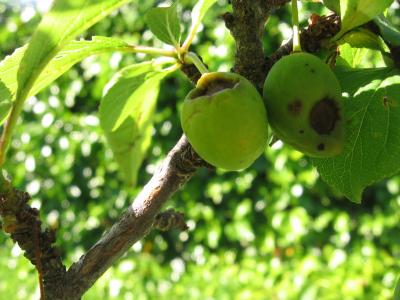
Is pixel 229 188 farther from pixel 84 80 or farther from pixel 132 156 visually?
→ pixel 132 156

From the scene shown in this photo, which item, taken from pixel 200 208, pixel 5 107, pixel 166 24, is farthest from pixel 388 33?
pixel 200 208

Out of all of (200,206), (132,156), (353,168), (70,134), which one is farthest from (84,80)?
(353,168)

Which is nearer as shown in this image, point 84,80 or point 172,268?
point 172,268

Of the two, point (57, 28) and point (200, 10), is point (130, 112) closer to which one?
point (200, 10)

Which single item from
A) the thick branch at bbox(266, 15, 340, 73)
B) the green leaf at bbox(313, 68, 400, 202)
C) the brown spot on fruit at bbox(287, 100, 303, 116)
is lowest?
the green leaf at bbox(313, 68, 400, 202)

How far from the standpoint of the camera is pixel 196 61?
74 centimetres

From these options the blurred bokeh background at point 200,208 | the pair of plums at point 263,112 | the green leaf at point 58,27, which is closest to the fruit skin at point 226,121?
the pair of plums at point 263,112

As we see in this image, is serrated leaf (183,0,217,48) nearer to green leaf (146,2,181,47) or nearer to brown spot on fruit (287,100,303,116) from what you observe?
green leaf (146,2,181,47)

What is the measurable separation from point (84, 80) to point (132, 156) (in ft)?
9.67

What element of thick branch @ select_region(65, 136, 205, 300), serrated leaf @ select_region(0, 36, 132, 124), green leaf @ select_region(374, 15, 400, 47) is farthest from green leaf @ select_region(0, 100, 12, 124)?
green leaf @ select_region(374, 15, 400, 47)

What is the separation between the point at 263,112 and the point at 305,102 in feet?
0.14

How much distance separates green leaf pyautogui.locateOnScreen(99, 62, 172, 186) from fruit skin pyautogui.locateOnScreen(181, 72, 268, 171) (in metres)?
0.18

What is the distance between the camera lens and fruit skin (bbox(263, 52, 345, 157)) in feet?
2.04

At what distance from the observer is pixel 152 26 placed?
0.80 m
